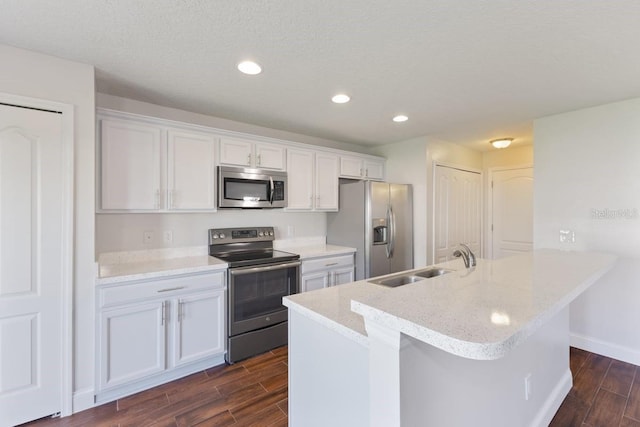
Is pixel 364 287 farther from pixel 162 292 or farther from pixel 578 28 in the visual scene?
pixel 578 28

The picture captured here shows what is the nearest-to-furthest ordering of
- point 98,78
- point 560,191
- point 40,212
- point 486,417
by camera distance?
point 486,417 < point 40,212 < point 98,78 < point 560,191

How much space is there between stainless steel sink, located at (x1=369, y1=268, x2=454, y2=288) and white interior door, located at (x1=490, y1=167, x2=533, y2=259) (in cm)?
311

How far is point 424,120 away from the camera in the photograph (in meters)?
3.19

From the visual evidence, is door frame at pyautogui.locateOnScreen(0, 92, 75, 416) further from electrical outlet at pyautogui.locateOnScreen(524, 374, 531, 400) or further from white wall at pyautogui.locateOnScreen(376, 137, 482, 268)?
white wall at pyautogui.locateOnScreen(376, 137, 482, 268)

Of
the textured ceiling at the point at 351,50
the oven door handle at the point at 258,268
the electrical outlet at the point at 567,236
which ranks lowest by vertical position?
the oven door handle at the point at 258,268

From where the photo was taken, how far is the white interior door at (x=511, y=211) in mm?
4332

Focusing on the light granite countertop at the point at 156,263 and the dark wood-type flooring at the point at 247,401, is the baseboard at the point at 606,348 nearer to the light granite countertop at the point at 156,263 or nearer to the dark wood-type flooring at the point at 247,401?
the dark wood-type flooring at the point at 247,401

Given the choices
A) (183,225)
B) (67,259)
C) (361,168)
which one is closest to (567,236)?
(361,168)

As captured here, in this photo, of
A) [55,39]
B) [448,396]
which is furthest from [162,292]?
[448,396]

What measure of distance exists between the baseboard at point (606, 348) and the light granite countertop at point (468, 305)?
164cm

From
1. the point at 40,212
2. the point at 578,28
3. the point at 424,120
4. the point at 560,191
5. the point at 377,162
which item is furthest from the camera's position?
the point at 377,162

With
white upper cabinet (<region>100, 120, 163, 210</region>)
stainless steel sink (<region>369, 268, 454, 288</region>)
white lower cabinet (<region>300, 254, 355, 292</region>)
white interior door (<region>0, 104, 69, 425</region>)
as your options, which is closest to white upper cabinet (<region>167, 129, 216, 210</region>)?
white upper cabinet (<region>100, 120, 163, 210</region>)

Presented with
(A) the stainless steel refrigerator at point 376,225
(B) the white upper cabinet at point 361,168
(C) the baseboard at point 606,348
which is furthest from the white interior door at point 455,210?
(C) the baseboard at point 606,348

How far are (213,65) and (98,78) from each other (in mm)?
933
